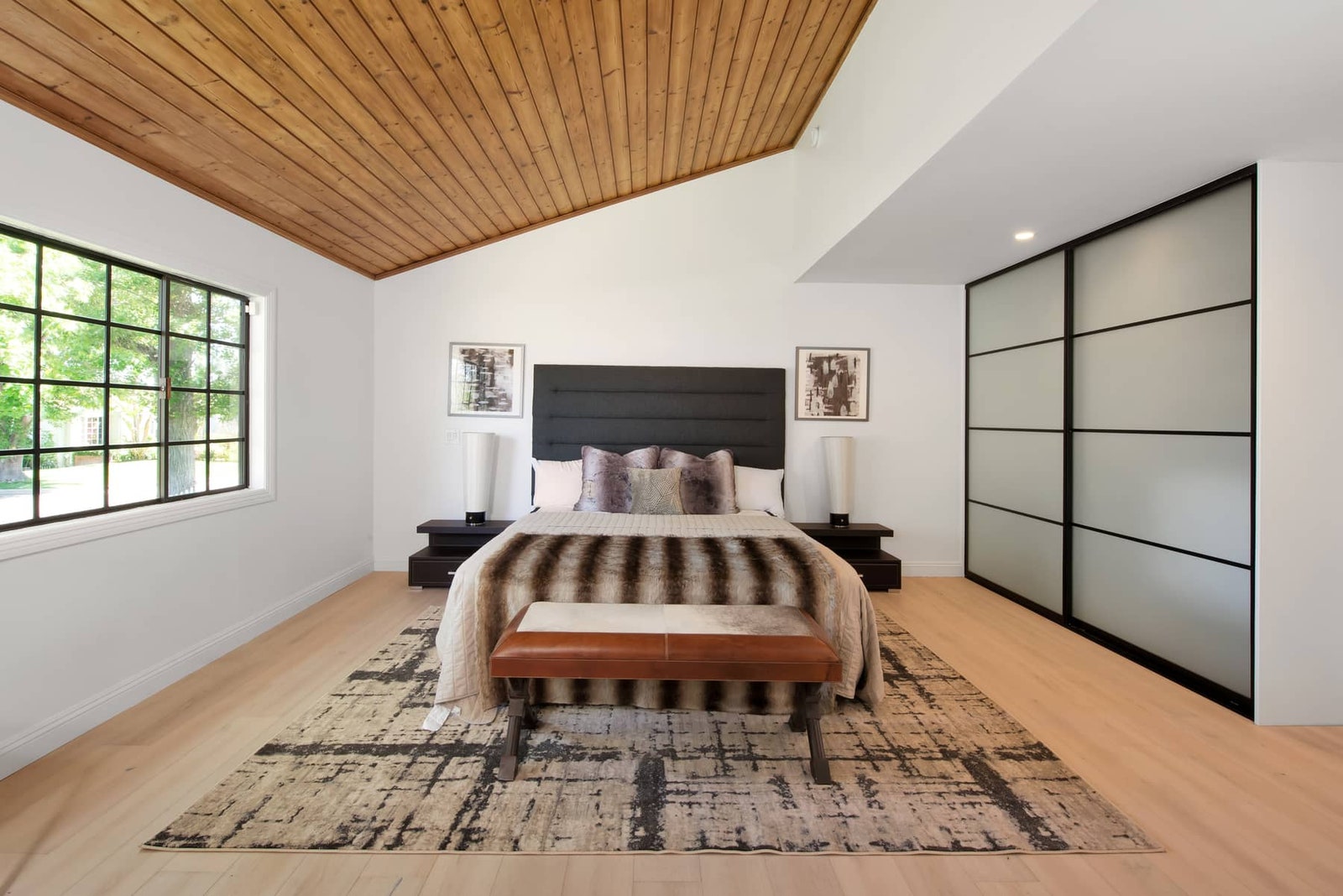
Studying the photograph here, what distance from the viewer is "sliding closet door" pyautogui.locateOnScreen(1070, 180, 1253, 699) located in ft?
8.23

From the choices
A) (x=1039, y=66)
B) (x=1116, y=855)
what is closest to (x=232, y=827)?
(x=1116, y=855)

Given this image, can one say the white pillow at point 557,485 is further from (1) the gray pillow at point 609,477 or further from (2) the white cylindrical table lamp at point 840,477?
(2) the white cylindrical table lamp at point 840,477

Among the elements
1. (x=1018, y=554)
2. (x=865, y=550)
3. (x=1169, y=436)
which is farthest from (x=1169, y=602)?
(x=865, y=550)

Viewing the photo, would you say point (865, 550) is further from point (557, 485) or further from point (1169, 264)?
point (1169, 264)

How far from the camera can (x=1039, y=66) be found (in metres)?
1.76

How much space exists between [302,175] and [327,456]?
182cm

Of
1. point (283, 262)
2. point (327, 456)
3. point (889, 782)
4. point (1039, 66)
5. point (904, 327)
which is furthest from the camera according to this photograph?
A: point (904, 327)

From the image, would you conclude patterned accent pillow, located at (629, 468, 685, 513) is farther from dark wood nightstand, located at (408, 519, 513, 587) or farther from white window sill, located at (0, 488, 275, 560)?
white window sill, located at (0, 488, 275, 560)

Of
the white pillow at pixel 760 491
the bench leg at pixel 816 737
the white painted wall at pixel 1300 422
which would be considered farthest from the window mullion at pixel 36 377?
the white painted wall at pixel 1300 422

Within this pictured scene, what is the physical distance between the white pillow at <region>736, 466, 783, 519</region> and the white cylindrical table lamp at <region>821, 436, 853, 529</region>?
382mm

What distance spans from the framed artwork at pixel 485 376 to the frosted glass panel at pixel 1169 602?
3.80 m

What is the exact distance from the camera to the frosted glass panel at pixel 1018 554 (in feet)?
12.0

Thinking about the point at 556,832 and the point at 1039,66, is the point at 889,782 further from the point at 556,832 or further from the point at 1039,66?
the point at 1039,66

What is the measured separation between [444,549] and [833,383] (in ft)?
10.0
